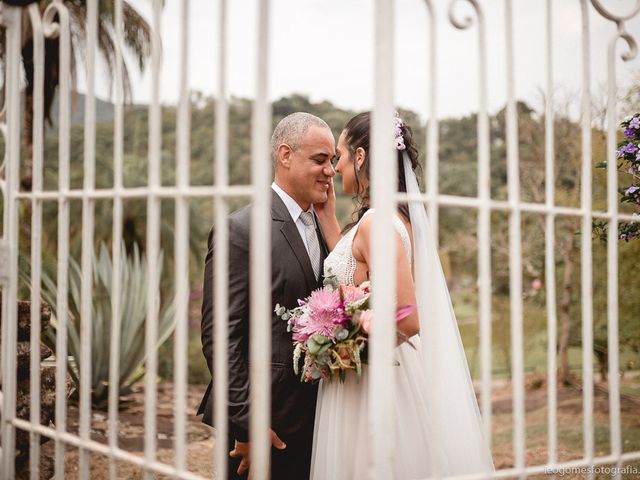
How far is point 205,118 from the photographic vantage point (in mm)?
17047

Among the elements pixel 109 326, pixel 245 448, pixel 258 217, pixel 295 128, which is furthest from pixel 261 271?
pixel 109 326

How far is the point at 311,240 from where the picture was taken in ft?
10.2

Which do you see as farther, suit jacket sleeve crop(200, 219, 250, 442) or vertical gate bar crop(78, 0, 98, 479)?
suit jacket sleeve crop(200, 219, 250, 442)

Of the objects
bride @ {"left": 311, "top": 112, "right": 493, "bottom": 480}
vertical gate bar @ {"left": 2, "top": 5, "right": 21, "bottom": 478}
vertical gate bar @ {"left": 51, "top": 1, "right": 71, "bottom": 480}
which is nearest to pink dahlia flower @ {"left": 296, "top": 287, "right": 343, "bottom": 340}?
bride @ {"left": 311, "top": 112, "right": 493, "bottom": 480}

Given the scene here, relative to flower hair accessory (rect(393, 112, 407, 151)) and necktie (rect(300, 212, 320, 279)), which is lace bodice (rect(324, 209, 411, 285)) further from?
flower hair accessory (rect(393, 112, 407, 151))

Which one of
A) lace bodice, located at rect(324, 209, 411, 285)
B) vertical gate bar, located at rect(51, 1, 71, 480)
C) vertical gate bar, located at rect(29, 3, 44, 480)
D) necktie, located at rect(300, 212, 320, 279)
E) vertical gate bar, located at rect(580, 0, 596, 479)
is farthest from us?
necktie, located at rect(300, 212, 320, 279)

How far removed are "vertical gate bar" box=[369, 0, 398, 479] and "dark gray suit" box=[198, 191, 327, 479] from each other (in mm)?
1077

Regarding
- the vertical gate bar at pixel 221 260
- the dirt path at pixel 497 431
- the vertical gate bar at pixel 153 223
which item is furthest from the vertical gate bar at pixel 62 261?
the dirt path at pixel 497 431

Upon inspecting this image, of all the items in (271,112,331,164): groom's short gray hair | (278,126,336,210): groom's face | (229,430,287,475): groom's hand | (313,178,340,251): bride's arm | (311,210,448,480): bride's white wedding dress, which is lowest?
(229,430,287,475): groom's hand

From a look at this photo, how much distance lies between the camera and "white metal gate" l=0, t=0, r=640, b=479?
169 cm

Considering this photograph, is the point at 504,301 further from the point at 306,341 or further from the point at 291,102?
the point at 291,102

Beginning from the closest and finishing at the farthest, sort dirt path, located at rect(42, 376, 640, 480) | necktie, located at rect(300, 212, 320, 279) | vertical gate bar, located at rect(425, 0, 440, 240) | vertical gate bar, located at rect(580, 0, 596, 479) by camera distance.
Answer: vertical gate bar, located at rect(425, 0, 440, 240), vertical gate bar, located at rect(580, 0, 596, 479), necktie, located at rect(300, 212, 320, 279), dirt path, located at rect(42, 376, 640, 480)

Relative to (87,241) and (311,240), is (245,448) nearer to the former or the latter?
(311,240)

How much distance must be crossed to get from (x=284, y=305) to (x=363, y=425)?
2.03 feet
